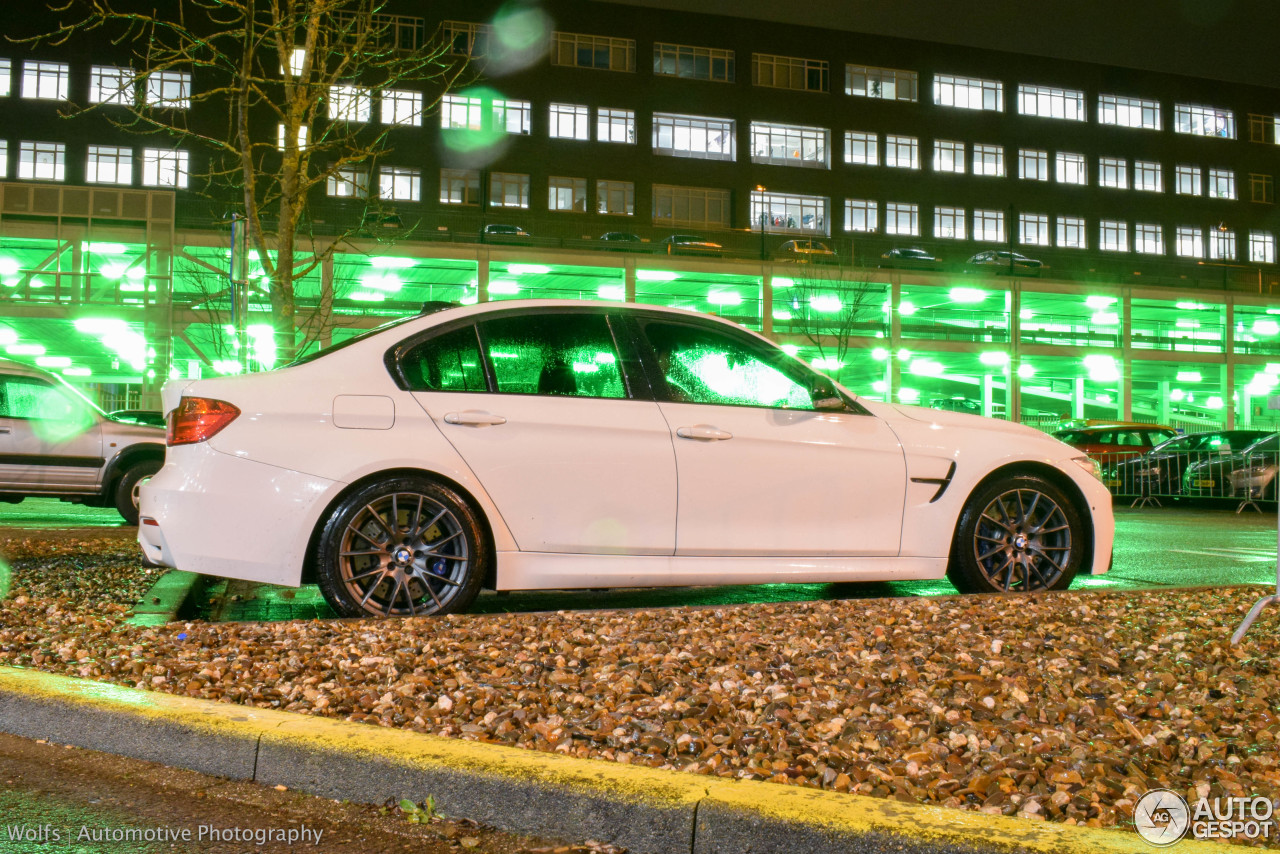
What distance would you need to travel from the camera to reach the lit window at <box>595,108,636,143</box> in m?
47.9

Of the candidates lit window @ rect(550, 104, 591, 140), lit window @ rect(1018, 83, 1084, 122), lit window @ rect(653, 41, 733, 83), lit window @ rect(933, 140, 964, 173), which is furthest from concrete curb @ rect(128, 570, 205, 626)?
lit window @ rect(1018, 83, 1084, 122)

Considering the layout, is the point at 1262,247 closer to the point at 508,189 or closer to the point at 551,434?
the point at 508,189

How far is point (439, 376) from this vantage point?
4.95 meters

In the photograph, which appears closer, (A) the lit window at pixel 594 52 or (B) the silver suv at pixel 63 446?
(B) the silver suv at pixel 63 446

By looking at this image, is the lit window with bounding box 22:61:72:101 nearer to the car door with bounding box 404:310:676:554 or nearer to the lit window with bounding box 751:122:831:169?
the lit window with bounding box 751:122:831:169

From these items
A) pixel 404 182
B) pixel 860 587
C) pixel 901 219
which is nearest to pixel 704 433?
pixel 860 587

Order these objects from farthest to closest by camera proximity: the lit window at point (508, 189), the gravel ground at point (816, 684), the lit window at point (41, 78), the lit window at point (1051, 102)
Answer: the lit window at point (1051, 102), the lit window at point (508, 189), the lit window at point (41, 78), the gravel ground at point (816, 684)

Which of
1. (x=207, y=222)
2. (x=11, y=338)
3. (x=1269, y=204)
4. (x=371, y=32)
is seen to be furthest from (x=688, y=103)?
(x=371, y=32)

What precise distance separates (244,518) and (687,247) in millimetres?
36060

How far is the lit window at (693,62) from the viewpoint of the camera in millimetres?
48656

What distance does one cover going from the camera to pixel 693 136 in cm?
4906

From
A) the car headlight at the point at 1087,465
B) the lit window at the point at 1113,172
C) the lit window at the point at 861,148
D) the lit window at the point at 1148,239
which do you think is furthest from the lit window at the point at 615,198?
the car headlight at the point at 1087,465

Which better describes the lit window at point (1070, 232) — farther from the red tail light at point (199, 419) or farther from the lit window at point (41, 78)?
the red tail light at point (199, 419)

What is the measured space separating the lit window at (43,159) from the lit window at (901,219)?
37573 millimetres
